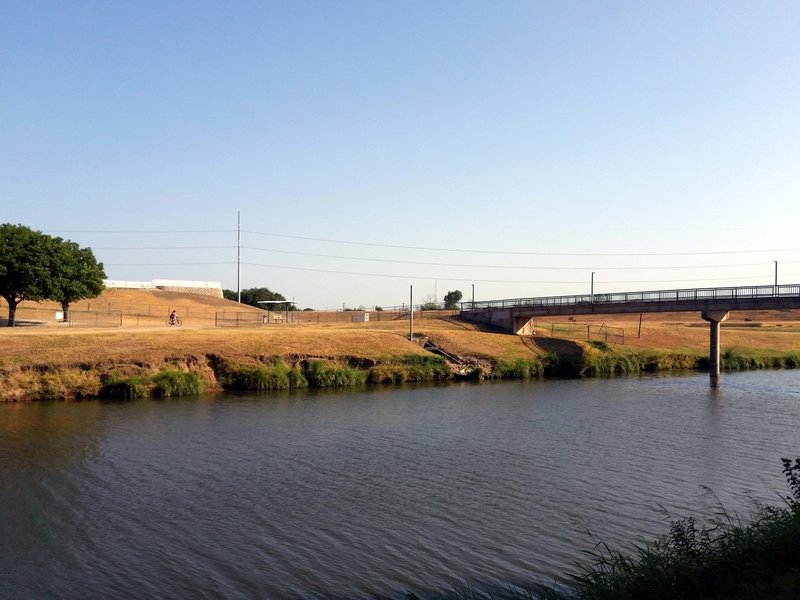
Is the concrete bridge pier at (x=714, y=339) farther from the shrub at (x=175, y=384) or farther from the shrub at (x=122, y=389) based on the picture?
the shrub at (x=122, y=389)

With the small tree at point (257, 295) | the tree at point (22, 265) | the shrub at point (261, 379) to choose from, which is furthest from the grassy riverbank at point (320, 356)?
the small tree at point (257, 295)

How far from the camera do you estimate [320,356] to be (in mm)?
52000

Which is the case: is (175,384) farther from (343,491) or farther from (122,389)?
(343,491)

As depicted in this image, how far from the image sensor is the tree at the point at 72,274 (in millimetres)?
64500

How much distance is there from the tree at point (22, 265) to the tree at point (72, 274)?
0.76 m

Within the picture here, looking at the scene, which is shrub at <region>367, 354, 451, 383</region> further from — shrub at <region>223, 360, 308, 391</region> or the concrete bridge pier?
the concrete bridge pier

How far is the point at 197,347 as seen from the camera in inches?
1925

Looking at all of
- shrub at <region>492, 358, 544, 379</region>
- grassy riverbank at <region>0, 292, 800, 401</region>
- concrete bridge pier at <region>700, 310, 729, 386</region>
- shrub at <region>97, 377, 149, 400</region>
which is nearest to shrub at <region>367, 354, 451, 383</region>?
grassy riverbank at <region>0, 292, 800, 401</region>

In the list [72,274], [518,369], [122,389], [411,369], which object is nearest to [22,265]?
[72,274]

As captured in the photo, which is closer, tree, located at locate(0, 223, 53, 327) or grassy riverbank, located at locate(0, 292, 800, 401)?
grassy riverbank, located at locate(0, 292, 800, 401)

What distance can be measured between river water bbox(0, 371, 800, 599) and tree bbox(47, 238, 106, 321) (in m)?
30.0

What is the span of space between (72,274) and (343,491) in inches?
2110

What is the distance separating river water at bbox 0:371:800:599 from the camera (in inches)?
593

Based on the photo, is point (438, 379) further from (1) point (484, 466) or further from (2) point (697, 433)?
(1) point (484, 466)
